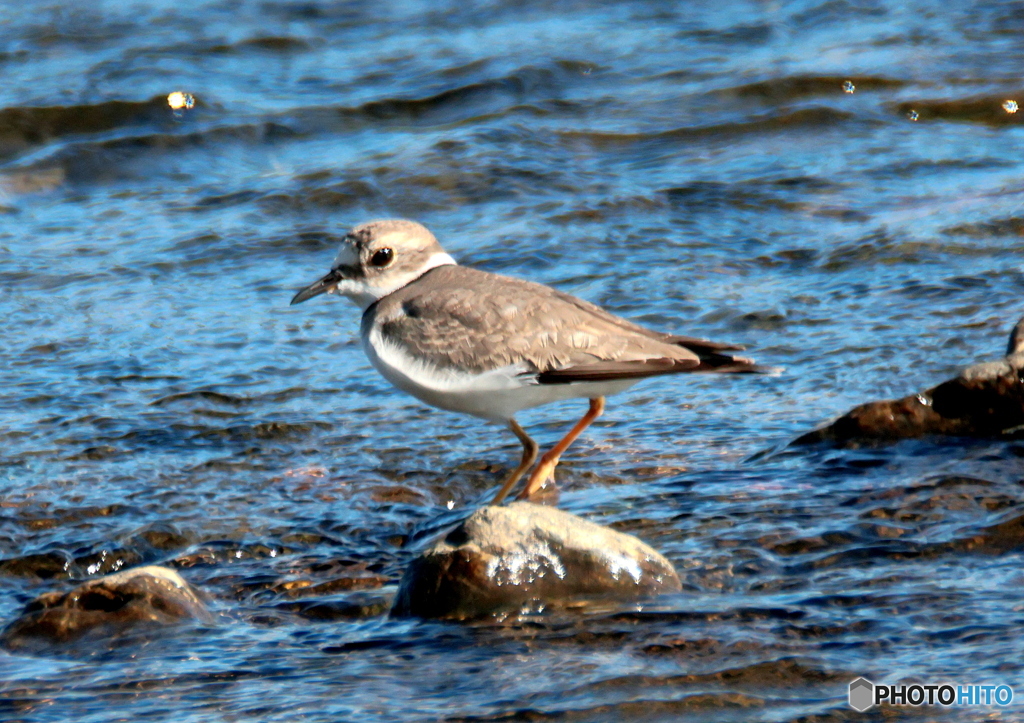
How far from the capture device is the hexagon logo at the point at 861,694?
3486mm

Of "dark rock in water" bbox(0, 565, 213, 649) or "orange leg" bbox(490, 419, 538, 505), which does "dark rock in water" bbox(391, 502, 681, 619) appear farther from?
"orange leg" bbox(490, 419, 538, 505)

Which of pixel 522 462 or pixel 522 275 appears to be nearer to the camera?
pixel 522 462

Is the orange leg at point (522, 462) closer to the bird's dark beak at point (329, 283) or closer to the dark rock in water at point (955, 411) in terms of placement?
the bird's dark beak at point (329, 283)

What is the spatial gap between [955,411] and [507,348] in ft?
5.81

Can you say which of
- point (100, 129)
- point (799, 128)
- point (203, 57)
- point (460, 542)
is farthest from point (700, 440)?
point (203, 57)

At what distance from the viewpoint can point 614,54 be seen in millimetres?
12234

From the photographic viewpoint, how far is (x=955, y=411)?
532 centimetres

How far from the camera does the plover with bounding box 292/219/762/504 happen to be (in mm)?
4848

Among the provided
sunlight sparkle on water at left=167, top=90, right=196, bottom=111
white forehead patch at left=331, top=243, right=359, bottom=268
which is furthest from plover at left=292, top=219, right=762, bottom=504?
sunlight sparkle on water at left=167, top=90, right=196, bottom=111

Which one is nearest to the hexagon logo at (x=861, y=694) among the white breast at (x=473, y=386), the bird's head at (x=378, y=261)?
the white breast at (x=473, y=386)

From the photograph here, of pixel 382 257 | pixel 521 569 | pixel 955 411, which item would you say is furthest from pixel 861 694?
pixel 382 257

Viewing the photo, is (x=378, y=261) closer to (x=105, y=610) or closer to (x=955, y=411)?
(x=105, y=610)

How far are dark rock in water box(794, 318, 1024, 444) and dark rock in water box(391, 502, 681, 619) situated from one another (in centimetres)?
144

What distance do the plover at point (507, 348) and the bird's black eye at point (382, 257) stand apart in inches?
7.8
